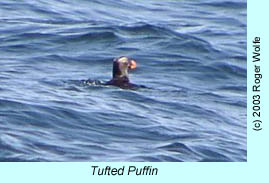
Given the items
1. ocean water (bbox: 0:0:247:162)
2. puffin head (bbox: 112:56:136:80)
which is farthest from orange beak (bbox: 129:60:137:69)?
ocean water (bbox: 0:0:247:162)

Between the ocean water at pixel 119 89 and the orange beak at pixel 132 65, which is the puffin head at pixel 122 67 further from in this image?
the ocean water at pixel 119 89

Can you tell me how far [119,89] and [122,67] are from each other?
100 cm

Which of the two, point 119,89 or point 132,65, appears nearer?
point 119,89

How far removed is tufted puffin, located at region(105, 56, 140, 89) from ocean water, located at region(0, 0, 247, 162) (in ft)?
1.17

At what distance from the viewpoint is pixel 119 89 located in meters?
19.5

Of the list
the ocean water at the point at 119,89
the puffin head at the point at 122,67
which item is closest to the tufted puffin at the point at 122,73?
the puffin head at the point at 122,67

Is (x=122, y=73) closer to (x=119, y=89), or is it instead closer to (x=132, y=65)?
(x=132, y=65)

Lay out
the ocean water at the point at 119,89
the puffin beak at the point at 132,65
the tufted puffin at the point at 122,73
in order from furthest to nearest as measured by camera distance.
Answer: the puffin beak at the point at 132,65 → the tufted puffin at the point at 122,73 → the ocean water at the point at 119,89

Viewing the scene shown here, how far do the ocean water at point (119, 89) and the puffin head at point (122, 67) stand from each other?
15.8 inches

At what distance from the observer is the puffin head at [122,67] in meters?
20.3

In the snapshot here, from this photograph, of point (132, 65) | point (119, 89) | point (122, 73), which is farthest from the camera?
point (132, 65)

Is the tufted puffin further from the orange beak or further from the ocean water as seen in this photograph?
the ocean water

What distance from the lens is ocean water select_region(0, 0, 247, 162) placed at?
16.0m

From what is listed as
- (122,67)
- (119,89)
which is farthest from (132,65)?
(119,89)
